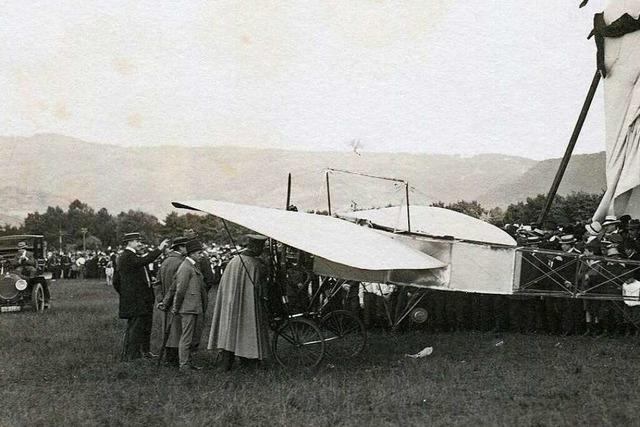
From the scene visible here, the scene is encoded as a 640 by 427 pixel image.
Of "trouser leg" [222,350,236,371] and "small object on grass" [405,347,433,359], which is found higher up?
"trouser leg" [222,350,236,371]

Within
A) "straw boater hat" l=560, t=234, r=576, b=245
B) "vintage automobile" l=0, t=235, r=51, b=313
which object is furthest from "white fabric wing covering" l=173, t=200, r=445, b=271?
"vintage automobile" l=0, t=235, r=51, b=313

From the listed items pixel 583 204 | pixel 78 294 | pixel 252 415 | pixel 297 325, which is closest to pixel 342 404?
pixel 252 415

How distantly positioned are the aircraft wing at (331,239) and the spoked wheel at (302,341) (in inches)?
37.8

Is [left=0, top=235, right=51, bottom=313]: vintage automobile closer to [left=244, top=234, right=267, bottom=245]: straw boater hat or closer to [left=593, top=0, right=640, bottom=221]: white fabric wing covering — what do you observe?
[left=244, top=234, right=267, bottom=245]: straw boater hat

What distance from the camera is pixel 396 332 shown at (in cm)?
1185

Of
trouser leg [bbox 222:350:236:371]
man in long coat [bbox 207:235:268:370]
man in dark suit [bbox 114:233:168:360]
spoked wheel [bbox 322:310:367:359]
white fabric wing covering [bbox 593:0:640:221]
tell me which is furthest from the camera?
white fabric wing covering [bbox 593:0:640:221]

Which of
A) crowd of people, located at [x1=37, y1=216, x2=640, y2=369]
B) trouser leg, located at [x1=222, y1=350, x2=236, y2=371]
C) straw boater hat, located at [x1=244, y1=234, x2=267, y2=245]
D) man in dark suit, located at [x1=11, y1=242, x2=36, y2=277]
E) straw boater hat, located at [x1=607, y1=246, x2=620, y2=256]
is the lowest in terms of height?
man in dark suit, located at [x1=11, y1=242, x2=36, y2=277]

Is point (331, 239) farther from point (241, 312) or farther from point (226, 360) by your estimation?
point (226, 360)

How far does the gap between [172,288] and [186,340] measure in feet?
2.62

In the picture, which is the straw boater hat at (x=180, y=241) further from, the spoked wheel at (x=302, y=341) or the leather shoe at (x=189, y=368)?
the spoked wheel at (x=302, y=341)

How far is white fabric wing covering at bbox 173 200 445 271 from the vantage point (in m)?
7.99

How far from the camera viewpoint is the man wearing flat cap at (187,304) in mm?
8805

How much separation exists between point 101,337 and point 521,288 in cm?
→ 769

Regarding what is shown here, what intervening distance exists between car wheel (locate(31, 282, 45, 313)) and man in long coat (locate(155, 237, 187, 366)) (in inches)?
316
